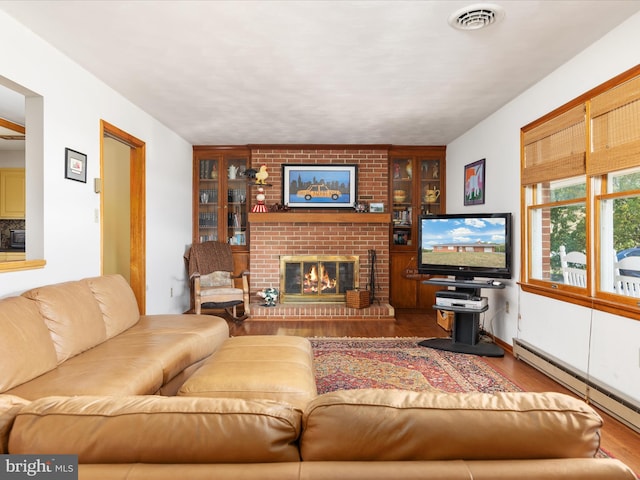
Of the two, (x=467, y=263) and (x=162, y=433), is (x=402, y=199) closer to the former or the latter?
(x=467, y=263)

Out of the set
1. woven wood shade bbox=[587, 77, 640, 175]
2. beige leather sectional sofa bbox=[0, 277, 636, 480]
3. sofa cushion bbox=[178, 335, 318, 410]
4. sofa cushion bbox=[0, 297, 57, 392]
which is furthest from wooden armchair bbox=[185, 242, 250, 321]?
beige leather sectional sofa bbox=[0, 277, 636, 480]

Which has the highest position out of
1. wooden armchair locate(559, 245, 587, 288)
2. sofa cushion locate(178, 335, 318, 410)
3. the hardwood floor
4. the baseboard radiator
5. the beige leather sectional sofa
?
wooden armchair locate(559, 245, 587, 288)

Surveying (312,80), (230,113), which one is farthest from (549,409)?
(230,113)

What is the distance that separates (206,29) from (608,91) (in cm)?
263

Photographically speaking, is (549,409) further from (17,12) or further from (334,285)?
(334,285)

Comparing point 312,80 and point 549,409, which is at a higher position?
point 312,80

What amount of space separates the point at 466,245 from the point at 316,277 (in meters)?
2.39

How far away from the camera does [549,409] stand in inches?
34.5

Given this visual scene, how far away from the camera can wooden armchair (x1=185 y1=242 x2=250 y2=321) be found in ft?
16.5

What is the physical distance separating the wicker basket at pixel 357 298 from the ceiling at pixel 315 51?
2317 mm

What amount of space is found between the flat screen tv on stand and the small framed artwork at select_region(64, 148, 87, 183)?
3234 millimetres

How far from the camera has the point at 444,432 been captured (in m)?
0.83

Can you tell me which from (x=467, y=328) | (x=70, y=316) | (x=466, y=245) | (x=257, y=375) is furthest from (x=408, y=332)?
(x=70, y=316)

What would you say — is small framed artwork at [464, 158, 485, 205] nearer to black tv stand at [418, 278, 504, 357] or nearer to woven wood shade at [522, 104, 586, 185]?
woven wood shade at [522, 104, 586, 185]
